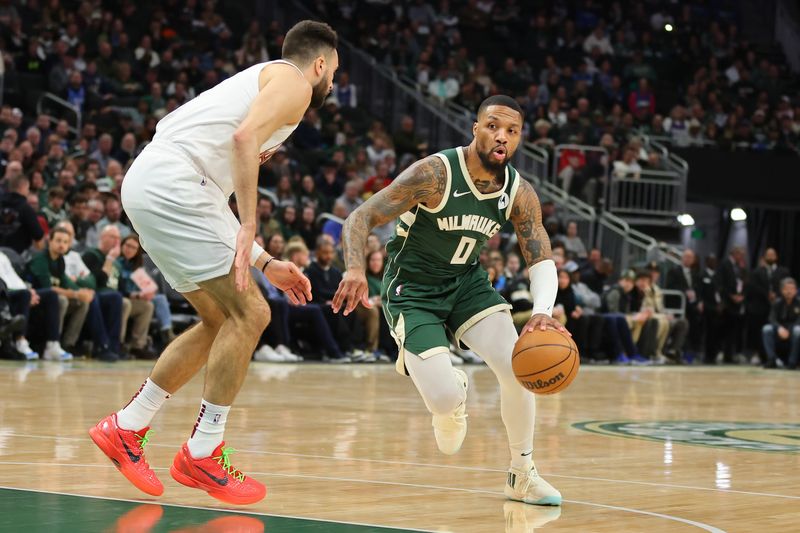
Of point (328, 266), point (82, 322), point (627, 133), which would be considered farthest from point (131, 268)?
point (627, 133)

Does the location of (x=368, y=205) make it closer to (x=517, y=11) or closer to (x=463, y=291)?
(x=463, y=291)

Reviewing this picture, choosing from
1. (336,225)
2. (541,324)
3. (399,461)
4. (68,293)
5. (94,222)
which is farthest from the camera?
(336,225)

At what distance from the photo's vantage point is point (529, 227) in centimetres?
608

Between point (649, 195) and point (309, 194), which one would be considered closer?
point (309, 194)

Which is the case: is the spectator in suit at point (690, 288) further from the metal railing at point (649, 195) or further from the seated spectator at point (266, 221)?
the seated spectator at point (266, 221)

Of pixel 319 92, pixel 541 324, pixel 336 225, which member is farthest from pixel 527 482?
pixel 336 225

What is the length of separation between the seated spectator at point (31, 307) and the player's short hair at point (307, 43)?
28.3ft

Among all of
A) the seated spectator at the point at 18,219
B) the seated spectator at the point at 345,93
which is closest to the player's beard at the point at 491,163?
the seated spectator at the point at 18,219

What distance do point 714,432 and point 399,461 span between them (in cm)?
303

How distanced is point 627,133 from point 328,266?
30.6 ft

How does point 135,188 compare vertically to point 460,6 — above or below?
below

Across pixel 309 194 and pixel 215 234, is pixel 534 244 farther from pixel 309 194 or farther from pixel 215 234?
pixel 309 194

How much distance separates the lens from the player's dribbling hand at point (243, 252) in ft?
16.3

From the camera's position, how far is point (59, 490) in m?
5.36
